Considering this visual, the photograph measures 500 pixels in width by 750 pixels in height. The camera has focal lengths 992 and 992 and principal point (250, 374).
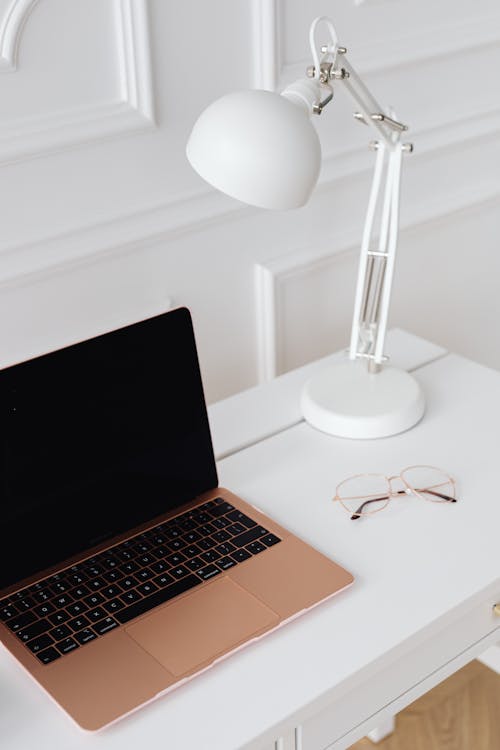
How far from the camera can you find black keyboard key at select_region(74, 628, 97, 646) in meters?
0.84

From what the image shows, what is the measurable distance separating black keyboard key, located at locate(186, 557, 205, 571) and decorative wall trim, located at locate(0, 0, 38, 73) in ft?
1.76

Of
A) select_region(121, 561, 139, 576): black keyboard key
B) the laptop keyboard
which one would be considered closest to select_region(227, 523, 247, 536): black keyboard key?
the laptop keyboard

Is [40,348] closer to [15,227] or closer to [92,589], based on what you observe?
[15,227]

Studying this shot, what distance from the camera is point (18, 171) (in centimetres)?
108

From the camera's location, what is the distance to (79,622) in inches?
33.9

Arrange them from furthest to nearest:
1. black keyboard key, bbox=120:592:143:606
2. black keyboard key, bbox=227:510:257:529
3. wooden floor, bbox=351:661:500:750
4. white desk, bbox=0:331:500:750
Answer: wooden floor, bbox=351:661:500:750 → black keyboard key, bbox=227:510:257:529 → black keyboard key, bbox=120:592:143:606 → white desk, bbox=0:331:500:750

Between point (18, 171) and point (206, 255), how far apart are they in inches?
11.5

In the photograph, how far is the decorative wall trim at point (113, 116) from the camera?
106cm

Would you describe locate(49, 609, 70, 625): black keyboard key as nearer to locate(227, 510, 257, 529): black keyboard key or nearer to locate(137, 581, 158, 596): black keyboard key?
locate(137, 581, 158, 596): black keyboard key

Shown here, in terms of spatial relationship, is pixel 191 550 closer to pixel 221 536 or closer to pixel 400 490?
pixel 221 536

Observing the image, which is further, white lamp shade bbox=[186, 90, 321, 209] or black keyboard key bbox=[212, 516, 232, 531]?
black keyboard key bbox=[212, 516, 232, 531]

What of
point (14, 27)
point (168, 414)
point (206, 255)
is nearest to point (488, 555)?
point (168, 414)

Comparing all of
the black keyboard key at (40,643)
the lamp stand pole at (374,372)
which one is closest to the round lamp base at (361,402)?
the lamp stand pole at (374,372)

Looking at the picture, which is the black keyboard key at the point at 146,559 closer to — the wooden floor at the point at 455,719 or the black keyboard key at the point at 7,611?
the black keyboard key at the point at 7,611
